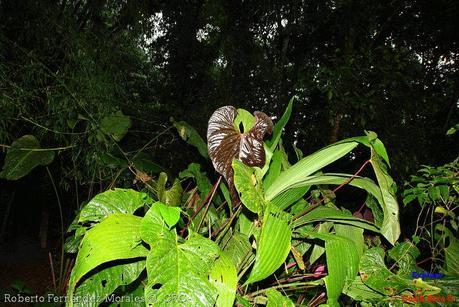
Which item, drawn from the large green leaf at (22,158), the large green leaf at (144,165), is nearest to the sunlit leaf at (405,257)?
the large green leaf at (144,165)

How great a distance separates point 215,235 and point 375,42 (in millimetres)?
2767

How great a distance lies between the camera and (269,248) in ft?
2.07

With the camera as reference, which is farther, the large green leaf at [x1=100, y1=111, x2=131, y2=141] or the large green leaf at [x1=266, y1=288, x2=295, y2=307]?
the large green leaf at [x1=100, y1=111, x2=131, y2=141]

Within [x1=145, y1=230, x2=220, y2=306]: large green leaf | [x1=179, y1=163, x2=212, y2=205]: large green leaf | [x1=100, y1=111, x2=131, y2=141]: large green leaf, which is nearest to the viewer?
[x1=145, y1=230, x2=220, y2=306]: large green leaf

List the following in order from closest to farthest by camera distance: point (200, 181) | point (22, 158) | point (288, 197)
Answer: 1. point (288, 197)
2. point (200, 181)
3. point (22, 158)

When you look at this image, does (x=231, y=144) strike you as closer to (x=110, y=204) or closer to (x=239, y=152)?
(x=239, y=152)

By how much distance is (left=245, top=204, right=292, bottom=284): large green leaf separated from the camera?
2.07ft

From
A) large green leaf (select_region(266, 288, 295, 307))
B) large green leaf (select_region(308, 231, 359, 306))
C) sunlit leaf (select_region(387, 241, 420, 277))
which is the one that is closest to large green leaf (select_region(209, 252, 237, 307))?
large green leaf (select_region(266, 288, 295, 307))

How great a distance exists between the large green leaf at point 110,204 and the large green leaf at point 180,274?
178 millimetres

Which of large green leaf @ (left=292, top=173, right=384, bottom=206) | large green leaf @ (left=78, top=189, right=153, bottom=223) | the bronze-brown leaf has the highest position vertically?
the bronze-brown leaf

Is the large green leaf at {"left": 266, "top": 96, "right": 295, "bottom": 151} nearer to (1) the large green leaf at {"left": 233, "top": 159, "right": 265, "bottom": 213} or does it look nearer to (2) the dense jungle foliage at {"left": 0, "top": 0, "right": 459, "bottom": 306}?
(2) the dense jungle foliage at {"left": 0, "top": 0, "right": 459, "bottom": 306}

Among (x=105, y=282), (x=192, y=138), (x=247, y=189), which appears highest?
(x=192, y=138)

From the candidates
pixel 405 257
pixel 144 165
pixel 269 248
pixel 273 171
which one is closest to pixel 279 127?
pixel 273 171

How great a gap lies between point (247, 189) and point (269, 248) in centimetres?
12
